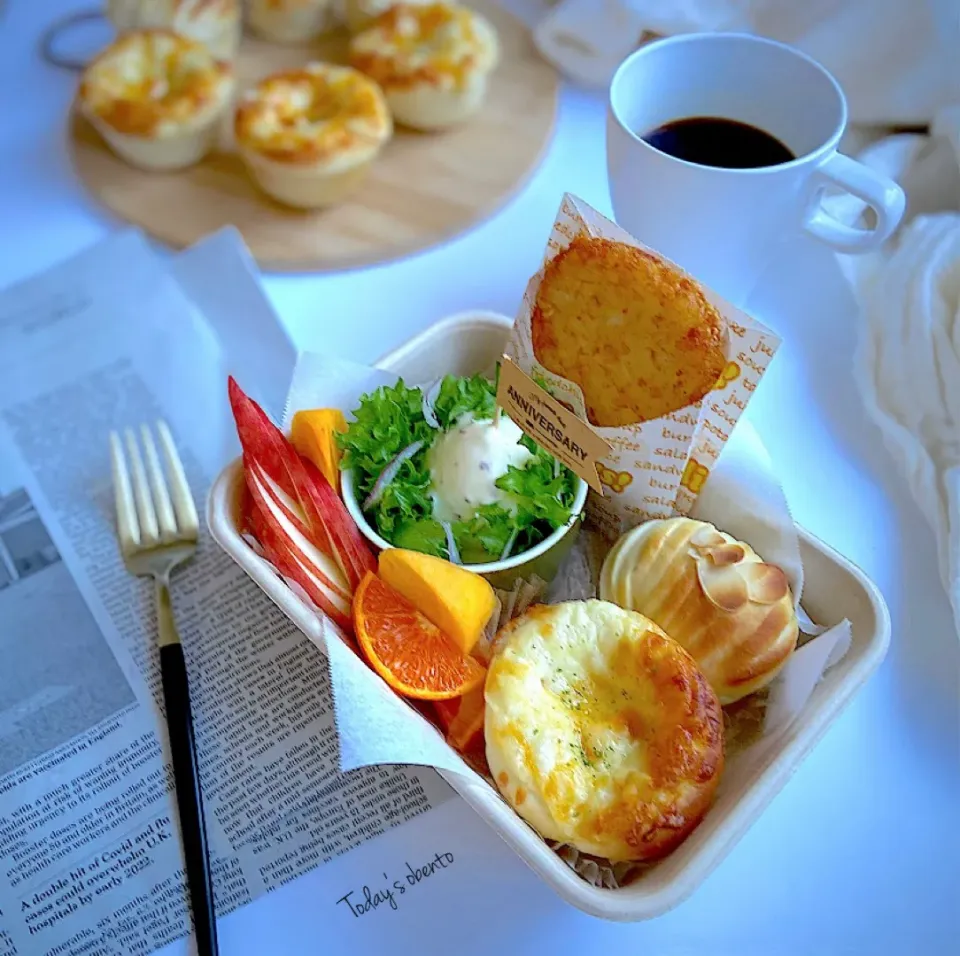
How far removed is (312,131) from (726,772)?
726 millimetres

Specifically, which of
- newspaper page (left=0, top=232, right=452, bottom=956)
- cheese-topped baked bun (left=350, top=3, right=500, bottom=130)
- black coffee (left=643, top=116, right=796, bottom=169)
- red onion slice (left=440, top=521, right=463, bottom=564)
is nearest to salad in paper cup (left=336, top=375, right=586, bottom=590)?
red onion slice (left=440, top=521, right=463, bottom=564)

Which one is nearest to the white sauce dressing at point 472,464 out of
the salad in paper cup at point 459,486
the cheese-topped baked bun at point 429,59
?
the salad in paper cup at point 459,486

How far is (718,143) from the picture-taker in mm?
752

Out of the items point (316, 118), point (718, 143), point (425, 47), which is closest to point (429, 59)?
point (425, 47)

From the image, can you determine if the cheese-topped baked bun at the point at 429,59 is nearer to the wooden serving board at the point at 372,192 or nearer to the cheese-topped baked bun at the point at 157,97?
the wooden serving board at the point at 372,192

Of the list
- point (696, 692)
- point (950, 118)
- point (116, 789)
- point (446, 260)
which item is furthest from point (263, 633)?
point (950, 118)

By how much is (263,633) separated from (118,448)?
0.23 metres

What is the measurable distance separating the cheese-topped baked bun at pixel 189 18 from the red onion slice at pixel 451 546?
2.45 ft

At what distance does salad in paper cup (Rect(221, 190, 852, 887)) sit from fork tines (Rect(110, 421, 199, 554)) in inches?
5.0

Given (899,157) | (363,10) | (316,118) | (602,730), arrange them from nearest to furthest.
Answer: (602,730)
(899,157)
(316,118)
(363,10)

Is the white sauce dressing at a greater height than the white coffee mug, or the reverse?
the white coffee mug

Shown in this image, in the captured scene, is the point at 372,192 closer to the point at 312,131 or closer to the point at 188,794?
Answer: the point at 312,131

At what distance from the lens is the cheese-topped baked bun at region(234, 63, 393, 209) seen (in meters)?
0.90

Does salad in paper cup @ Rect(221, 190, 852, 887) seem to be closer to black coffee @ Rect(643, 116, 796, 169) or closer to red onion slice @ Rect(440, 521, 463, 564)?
red onion slice @ Rect(440, 521, 463, 564)
